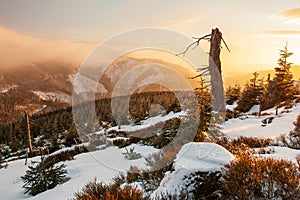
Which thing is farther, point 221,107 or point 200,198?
point 221,107

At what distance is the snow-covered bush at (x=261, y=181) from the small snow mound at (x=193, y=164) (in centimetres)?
32

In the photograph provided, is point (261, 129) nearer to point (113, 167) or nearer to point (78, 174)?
point (113, 167)

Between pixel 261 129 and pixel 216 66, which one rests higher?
pixel 216 66

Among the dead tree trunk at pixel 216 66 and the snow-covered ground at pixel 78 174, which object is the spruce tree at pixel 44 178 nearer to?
the snow-covered ground at pixel 78 174

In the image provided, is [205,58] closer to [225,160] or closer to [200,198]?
[225,160]

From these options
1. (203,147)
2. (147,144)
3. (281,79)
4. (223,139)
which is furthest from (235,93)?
(203,147)

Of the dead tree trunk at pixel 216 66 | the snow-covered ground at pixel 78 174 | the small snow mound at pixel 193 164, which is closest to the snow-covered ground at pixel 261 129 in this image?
the dead tree trunk at pixel 216 66

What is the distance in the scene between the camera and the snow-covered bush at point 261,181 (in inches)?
123

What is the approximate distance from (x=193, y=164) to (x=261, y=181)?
1010 millimetres

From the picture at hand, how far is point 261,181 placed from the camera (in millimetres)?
3271

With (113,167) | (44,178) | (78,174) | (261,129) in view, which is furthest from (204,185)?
(261,129)

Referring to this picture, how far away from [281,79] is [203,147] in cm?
2267

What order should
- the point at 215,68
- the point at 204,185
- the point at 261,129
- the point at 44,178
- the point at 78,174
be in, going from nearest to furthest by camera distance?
the point at 204,185 < the point at 44,178 < the point at 78,174 < the point at 215,68 < the point at 261,129

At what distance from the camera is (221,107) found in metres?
9.27
